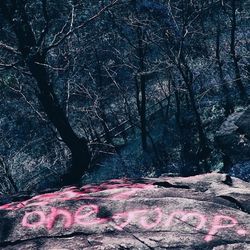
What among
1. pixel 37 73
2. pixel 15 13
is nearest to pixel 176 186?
pixel 37 73

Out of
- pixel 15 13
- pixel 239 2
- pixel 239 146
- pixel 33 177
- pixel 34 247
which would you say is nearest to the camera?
pixel 34 247

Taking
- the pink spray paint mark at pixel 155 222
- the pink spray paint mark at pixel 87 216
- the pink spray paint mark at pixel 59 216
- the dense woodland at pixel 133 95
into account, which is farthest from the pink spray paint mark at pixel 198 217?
the dense woodland at pixel 133 95

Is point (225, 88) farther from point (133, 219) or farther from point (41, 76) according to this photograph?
point (133, 219)

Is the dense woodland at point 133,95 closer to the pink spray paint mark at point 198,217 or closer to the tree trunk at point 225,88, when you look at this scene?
the tree trunk at point 225,88

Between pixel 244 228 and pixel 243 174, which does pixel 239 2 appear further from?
pixel 244 228

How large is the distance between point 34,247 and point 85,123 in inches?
502

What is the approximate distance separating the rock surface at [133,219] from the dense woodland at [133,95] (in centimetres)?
528

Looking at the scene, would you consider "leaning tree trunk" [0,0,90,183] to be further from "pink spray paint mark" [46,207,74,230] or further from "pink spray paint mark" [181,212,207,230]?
"pink spray paint mark" [181,212,207,230]

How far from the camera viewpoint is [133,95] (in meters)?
17.9

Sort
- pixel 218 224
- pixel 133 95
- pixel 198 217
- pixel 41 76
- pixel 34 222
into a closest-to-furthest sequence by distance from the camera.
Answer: pixel 218 224, pixel 198 217, pixel 34 222, pixel 41 76, pixel 133 95

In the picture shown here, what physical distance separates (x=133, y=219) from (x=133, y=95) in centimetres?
1384

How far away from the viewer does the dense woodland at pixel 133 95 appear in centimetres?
1273

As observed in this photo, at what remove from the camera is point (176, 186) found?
16.7 feet

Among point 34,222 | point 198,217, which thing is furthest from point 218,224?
point 34,222
